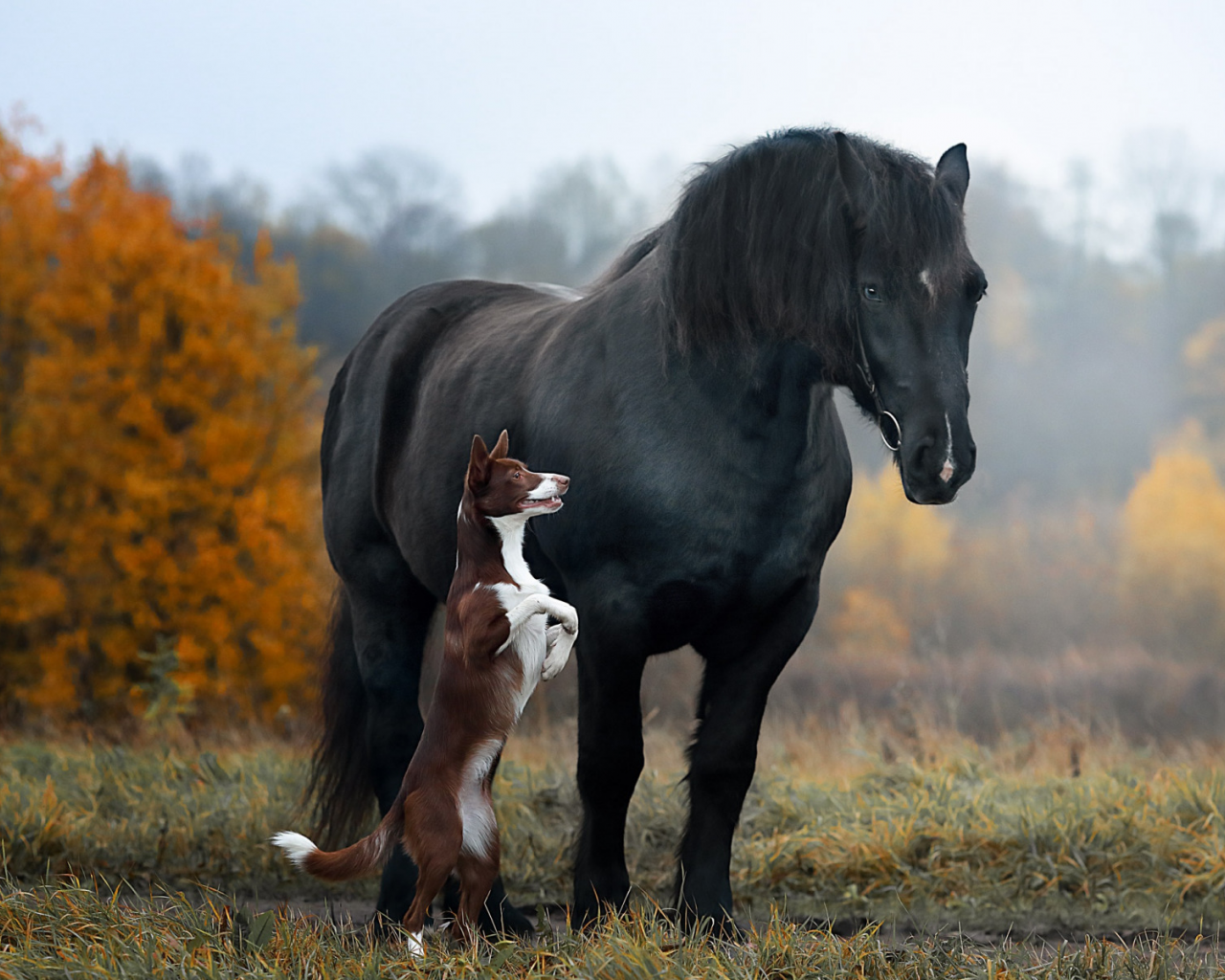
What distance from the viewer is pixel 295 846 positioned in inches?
121

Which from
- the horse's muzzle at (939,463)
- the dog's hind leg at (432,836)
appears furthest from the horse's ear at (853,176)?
the dog's hind leg at (432,836)

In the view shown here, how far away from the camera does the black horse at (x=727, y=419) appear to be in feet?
10.6

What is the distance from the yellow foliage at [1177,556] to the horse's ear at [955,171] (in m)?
32.2

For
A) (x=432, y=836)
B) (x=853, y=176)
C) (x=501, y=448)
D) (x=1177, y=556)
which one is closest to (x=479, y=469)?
(x=501, y=448)

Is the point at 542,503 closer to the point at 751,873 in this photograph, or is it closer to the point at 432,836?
the point at 432,836

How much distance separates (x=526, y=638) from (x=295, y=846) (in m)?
0.78

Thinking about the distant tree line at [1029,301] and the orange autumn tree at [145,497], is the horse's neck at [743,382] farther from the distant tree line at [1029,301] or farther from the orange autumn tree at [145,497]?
the distant tree line at [1029,301]

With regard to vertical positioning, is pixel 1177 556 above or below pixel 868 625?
above

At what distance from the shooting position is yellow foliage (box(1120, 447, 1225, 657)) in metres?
33.5

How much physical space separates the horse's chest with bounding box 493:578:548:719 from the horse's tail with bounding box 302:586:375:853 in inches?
82.6

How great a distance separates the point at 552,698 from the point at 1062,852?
7547mm

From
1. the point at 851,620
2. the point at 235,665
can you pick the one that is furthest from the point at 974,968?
the point at 851,620

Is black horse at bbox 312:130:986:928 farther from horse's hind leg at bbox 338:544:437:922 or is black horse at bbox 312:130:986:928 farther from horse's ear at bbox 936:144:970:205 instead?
horse's hind leg at bbox 338:544:437:922

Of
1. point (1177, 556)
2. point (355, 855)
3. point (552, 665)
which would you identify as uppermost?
point (552, 665)
